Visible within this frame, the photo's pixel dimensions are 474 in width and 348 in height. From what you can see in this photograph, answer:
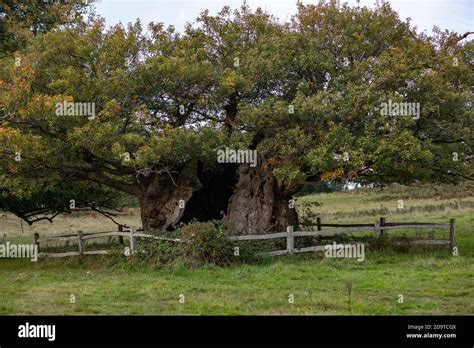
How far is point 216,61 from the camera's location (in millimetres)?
23750

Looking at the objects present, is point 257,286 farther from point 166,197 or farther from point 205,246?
point 166,197

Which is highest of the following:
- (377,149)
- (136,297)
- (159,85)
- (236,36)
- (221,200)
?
(236,36)

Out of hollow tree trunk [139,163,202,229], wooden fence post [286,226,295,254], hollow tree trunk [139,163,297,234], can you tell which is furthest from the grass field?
hollow tree trunk [139,163,297,234]

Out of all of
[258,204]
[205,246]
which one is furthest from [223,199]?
[205,246]

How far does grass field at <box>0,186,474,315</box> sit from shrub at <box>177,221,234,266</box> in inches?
24.2

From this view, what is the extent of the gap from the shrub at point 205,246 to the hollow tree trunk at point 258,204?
107 inches

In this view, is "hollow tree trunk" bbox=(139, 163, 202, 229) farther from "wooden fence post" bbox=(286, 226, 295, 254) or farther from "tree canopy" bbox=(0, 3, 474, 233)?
"wooden fence post" bbox=(286, 226, 295, 254)

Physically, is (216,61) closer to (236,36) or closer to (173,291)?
(236,36)

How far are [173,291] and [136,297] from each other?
1100 mm

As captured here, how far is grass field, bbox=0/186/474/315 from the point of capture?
13570mm

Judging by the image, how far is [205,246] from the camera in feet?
66.5
